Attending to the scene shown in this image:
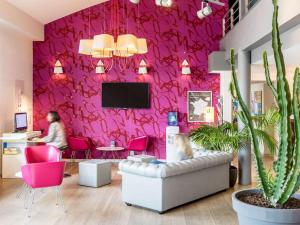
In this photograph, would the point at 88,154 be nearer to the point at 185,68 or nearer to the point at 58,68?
the point at 58,68

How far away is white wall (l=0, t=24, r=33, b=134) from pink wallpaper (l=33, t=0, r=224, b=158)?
37 cm

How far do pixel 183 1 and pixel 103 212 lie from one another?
604 cm

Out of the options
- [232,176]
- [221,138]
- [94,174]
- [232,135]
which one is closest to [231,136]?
[232,135]

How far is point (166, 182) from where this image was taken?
5.21 metres

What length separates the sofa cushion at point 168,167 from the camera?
5148mm

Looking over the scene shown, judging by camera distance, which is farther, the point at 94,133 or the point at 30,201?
the point at 94,133

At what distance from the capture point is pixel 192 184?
5695mm

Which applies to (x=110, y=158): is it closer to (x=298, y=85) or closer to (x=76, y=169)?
(x=76, y=169)

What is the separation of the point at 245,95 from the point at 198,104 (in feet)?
8.15

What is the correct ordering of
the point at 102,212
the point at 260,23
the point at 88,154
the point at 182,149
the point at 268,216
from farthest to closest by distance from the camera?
the point at 88,154 → the point at 182,149 → the point at 260,23 → the point at 102,212 → the point at 268,216

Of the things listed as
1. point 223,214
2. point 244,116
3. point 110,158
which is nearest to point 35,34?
point 110,158

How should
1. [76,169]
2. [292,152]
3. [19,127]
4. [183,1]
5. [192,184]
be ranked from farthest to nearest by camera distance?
1. [183,1]
2. [76,169]
3. [19,127]
4. [192,184]
5. [292,152]

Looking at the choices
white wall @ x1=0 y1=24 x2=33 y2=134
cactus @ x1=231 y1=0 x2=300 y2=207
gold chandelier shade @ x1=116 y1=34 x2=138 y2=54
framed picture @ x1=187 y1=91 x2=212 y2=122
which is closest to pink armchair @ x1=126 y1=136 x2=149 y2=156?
framed picture @ x1=187 y1=91 x2=212 y2=122

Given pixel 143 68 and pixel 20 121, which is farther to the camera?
pixel 143 68
